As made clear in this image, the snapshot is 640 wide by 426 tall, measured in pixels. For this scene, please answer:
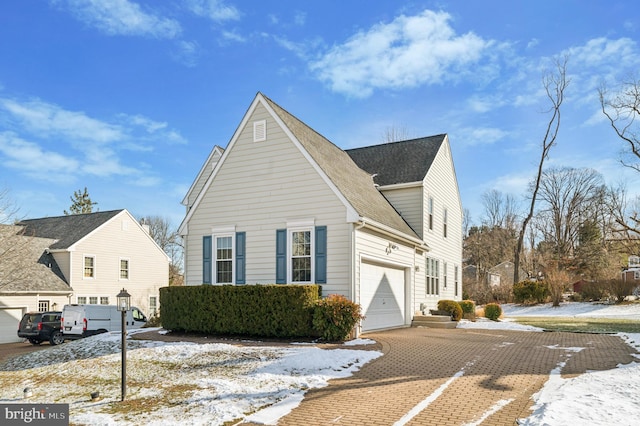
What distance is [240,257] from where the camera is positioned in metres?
17.3

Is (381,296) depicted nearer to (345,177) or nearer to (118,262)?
(345,177)

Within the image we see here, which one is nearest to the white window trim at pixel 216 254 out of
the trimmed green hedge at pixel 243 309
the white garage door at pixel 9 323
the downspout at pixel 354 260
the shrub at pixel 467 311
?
the trimmed green hedge at pixel 243 309

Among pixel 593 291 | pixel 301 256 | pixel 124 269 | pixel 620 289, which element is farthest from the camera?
pixel 593 291

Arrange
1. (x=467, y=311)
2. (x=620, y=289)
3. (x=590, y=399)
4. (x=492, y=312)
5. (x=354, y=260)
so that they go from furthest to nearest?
(x=620, y=289)
(x=492, y=312)
(x=467, y=311)
(x=354, y=260)
(x=590, y=399)

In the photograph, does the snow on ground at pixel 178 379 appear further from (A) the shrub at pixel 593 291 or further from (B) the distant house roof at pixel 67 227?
(A) the shrub at pixel 593 291

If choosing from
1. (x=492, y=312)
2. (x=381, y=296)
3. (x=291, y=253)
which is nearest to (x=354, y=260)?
(x=291, y=253)

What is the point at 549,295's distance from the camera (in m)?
40.2

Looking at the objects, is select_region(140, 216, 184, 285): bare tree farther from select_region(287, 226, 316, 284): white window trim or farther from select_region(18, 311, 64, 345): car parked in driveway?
select_region(287, 226, 316, 284): white window trim

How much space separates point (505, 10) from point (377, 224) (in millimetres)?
7472

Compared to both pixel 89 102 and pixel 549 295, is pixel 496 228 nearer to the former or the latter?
pixel 549 295

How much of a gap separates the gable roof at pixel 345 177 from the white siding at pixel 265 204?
1.24ft

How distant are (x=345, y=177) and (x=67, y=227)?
995 inches

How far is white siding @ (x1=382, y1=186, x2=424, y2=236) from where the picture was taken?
21625 millimetres

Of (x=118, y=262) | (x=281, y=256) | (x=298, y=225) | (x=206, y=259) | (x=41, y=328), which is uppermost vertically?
(x=298, y=225)
